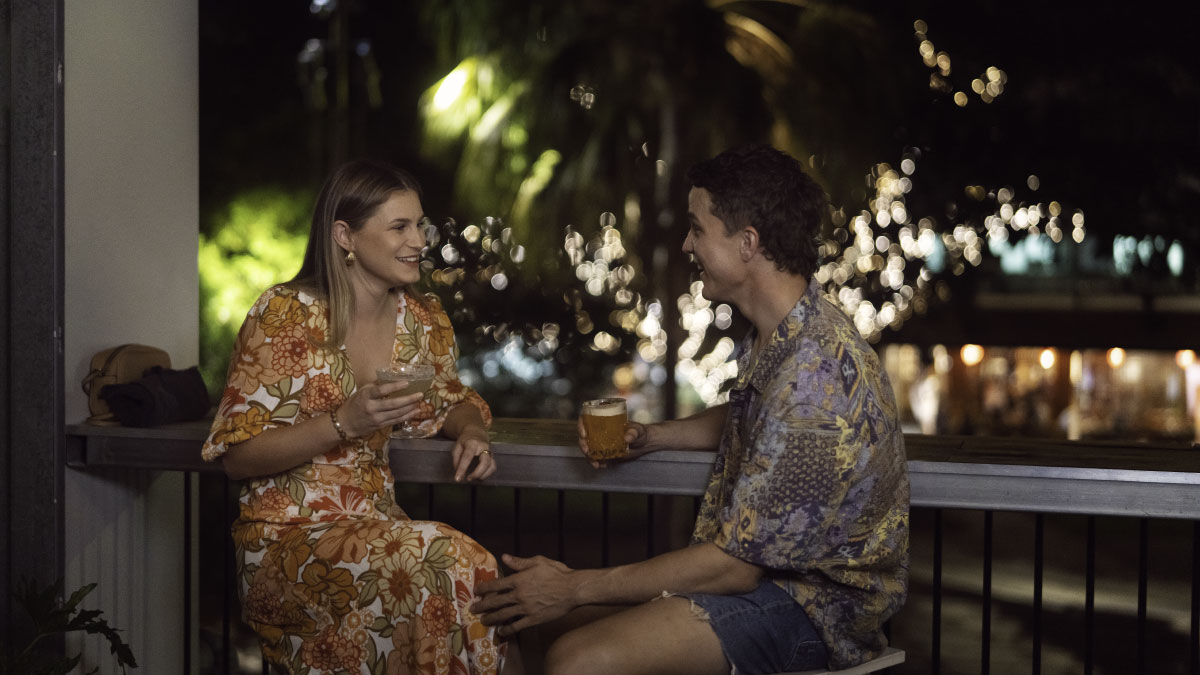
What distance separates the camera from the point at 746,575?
6.97 feet

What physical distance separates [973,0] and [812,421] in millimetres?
7316

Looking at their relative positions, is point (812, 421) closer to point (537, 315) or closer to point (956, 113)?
point (956, 113)

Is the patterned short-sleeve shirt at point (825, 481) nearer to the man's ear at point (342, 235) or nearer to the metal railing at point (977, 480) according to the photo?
the metal railing at point (977, 480)

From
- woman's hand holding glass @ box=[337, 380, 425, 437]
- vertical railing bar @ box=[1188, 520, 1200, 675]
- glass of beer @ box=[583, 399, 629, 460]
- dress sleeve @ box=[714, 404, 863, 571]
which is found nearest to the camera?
dress sleeve @ box=[714, 404, 863, 571]

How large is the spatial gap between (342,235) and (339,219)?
4 cm

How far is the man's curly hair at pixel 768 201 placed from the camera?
2.24m

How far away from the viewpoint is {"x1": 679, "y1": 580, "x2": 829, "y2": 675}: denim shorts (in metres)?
2.16

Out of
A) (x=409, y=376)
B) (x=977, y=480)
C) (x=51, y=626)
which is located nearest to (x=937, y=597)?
(x=977, y=480)

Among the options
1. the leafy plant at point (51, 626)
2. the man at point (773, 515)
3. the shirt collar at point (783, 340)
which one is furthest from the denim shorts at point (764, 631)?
the leafy plant at point (51, 626)

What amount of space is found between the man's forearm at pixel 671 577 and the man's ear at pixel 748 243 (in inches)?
23.8

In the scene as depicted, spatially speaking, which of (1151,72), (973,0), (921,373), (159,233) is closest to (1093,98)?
(1151,72)

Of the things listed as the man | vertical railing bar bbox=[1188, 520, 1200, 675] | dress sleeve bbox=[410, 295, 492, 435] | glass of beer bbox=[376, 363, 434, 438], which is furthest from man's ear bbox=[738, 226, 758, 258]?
vertical railing bar bbox=[1188, 520, 1200, 675]

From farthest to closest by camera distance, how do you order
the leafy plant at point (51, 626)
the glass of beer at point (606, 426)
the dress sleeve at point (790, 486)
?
the leafy plant at point (51, 626) < the glass of beer at point (606, 426) < the dress sleeve at point (790, 486)

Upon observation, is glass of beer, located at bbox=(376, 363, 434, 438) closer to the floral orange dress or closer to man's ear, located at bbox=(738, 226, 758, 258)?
the floral orange dress
